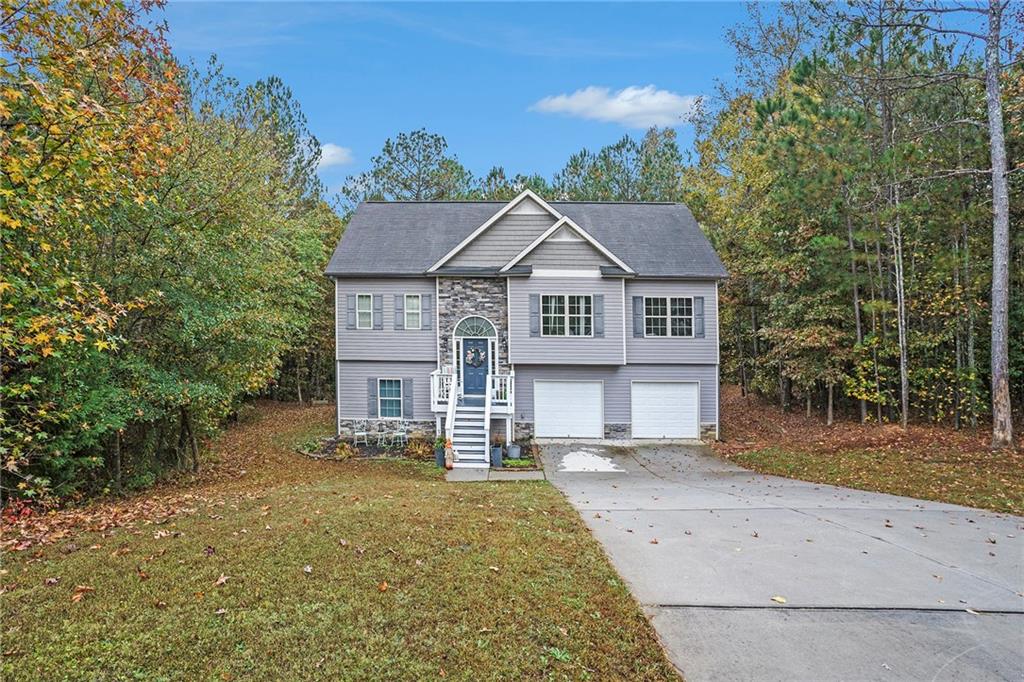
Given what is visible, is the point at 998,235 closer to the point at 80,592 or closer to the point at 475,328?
the point at 475,328

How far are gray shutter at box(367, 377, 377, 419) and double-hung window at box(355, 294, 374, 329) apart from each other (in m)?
1.60

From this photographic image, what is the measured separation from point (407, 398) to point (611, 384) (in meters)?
6.00

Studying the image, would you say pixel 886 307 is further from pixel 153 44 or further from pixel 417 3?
pixel 153 44

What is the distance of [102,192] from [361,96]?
38.1ft

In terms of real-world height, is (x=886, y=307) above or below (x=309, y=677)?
above

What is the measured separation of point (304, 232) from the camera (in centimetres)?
2119

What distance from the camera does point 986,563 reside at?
6.02 metres

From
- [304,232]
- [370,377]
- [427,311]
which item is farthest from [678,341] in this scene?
[304,232]

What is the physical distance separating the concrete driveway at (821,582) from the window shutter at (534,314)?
7219mm

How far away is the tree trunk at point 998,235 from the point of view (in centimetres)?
1137

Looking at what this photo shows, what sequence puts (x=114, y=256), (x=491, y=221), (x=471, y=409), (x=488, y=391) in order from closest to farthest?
(x=114, y=256)
(x=488, y=391)
(x=471, y=409)
(x=491, y=221)

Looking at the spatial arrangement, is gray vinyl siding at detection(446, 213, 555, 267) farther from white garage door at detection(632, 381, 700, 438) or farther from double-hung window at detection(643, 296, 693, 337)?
white garage door at detection(632, 381, 700, 438)

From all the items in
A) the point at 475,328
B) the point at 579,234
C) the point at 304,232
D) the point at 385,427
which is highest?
the point at 304,232

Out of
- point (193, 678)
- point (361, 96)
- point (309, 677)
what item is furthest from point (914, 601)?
point (361, 96)
